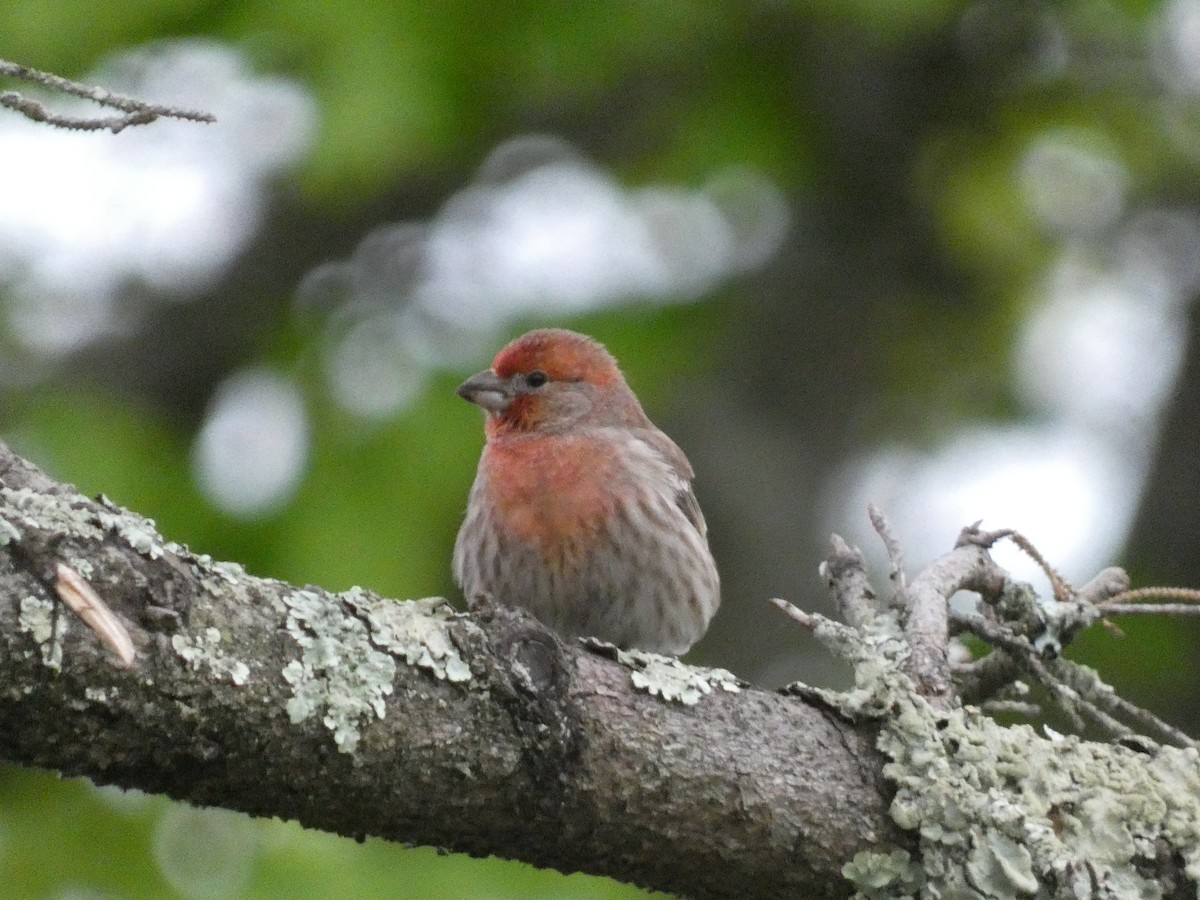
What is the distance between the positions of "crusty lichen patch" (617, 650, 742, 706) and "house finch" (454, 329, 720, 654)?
2180 mm

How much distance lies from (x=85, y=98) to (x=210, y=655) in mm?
944

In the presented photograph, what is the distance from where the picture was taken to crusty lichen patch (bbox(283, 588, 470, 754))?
3.14 meters

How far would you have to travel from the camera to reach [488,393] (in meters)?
6.91

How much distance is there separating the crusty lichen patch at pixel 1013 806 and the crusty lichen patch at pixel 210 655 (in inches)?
51.9

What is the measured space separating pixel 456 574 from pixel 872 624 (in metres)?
2.46

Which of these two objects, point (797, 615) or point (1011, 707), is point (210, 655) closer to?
point (797, 615)

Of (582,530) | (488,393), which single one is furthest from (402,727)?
(488,393)

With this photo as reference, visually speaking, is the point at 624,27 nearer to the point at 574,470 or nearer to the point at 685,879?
the point at 574,470

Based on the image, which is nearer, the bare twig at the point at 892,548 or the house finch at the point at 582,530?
the bare twig at the point at 892,548

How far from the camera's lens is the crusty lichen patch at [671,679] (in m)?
3.63

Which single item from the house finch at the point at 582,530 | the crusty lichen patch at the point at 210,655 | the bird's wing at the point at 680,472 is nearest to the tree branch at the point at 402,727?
the crusty lichen patch at the point at 210,655

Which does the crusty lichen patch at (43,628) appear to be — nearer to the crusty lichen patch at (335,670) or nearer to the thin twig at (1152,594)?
the crusty lichen patch at (335,670)

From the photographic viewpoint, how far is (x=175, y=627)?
301cm

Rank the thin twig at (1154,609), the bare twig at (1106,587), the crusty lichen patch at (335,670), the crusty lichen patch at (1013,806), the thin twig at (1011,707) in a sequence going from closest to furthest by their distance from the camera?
the crusty lichen patch at (335,670)
the crusty lichen patch at (1013,806)
the thin twig at (1154,609)
the thin twig at (1011,707)
the bare twig at (1106,587)
